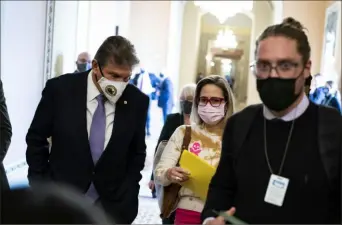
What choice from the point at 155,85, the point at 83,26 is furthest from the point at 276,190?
the point at 155,85

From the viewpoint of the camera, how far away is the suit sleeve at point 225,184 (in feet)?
5.47

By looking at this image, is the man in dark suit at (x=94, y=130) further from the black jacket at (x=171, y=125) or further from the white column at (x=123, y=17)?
the white column at (x=123, y=17)

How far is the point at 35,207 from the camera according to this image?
0.87m

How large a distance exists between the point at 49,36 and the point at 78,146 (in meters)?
5.82

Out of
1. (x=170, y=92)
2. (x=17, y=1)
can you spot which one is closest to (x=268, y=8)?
(x=170, y=92)

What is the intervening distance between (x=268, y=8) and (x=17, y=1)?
14498mm

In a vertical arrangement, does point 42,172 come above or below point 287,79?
below

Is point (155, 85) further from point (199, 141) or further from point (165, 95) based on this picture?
point (199, 141)

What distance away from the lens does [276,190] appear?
1508mm

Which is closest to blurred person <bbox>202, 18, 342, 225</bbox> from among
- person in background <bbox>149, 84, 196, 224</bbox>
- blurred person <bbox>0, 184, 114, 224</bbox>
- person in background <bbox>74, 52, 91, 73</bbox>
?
blurred person <bbox>0, 184, 114, 224</bbox>

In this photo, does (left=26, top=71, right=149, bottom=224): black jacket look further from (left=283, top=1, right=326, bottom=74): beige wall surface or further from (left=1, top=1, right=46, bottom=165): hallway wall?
(left=283, top=1, right=326, bottom=74): beige wall surface

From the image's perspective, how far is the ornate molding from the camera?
7.82m

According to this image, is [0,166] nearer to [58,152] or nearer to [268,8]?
[58,152]

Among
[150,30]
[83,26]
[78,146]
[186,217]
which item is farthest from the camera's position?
[150,30]
